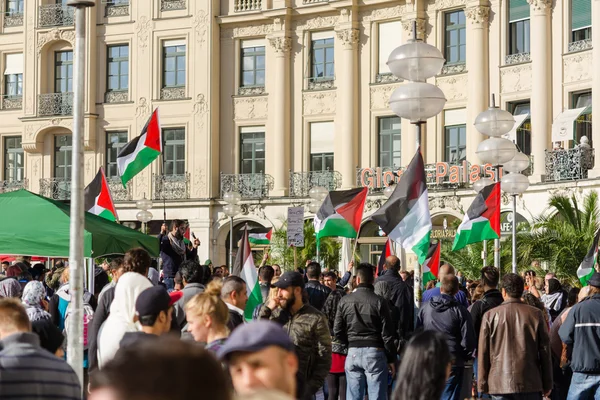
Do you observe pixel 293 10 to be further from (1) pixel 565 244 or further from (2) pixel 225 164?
(1) pixel 565 244

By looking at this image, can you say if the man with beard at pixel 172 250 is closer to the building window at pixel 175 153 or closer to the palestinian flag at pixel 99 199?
the palestinian flag at pixel 99 199

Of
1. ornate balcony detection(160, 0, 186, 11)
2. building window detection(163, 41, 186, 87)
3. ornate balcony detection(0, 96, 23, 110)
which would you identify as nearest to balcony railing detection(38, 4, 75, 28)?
ornate balcony detection(0, 96, 23, 110)

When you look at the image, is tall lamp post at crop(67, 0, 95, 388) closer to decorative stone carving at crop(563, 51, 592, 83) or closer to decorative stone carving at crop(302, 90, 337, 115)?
decorative stone carving at crop(563, 51, 592, 83)

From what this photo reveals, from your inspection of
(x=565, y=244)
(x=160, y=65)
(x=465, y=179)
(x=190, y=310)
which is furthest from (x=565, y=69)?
(x=190, y=310)

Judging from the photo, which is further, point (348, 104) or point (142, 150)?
point (348, 104)

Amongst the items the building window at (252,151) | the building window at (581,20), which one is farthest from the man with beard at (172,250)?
the building window at (252,151)

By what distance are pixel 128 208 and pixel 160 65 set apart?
18.1 ft

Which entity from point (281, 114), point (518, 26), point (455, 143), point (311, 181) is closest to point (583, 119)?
point (518, 26)

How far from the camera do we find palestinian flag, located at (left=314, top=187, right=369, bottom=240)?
63.1 ft

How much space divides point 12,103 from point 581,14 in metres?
22.8

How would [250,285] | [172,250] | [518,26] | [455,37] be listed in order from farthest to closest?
[455,37] < [518,26] < [172,250] < [250,285]

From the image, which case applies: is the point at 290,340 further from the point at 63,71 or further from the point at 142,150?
the point at 63,71

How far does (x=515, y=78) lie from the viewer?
3519 cm

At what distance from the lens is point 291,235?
24344 mm
